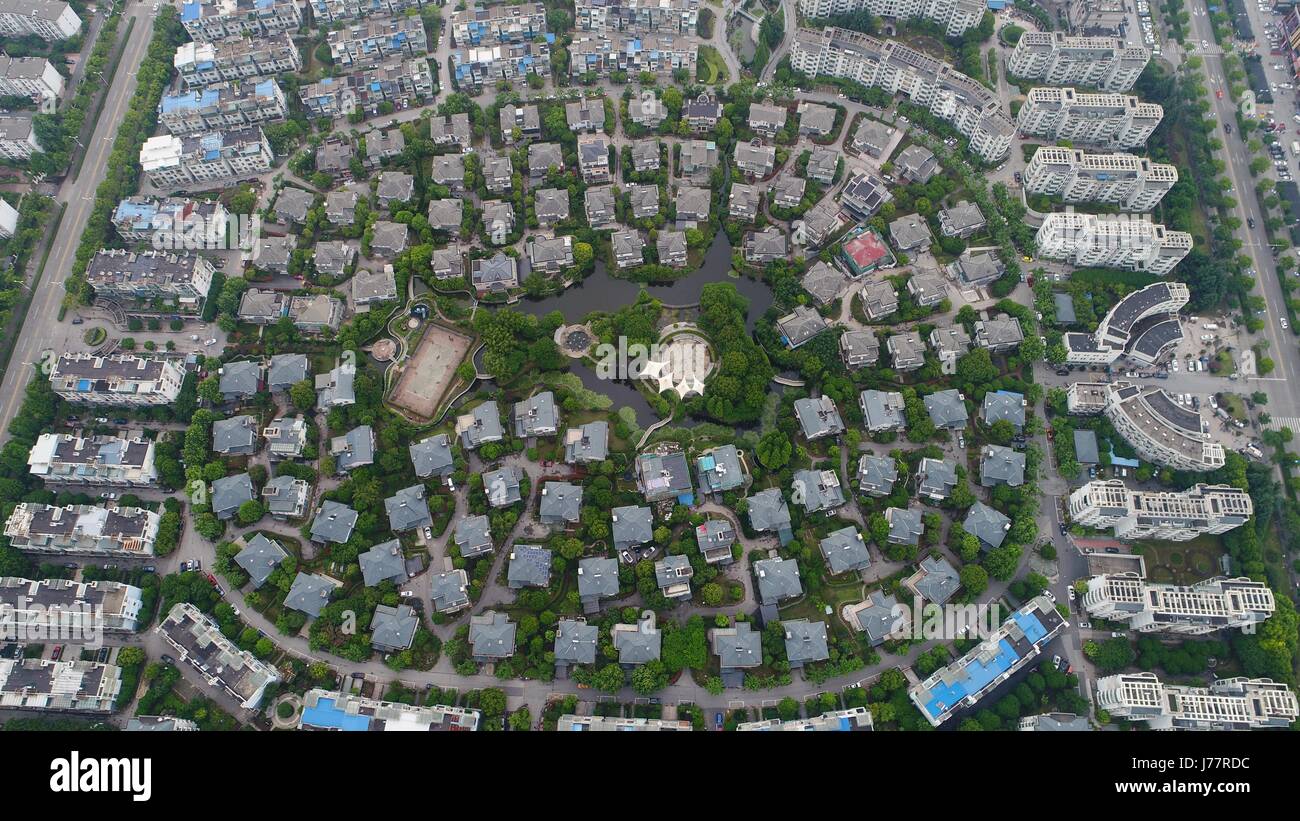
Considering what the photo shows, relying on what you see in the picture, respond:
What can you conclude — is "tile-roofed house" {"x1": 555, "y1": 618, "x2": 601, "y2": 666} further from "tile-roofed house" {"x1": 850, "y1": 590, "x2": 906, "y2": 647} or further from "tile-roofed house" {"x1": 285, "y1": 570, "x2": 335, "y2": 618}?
"tile-roofed house" {"x1": 850, "y1": 590, "x2": 906, "y2": 647}

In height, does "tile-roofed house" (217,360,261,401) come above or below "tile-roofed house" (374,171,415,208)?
below

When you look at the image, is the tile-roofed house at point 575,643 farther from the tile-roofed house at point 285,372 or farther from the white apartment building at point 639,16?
the white apartment building at point 639,16

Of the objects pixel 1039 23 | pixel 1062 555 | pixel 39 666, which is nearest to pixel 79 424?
pixel 39 666

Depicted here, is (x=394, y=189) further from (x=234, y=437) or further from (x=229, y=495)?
(x=229, y=495)

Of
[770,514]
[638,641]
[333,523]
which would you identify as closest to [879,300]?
[770,514]

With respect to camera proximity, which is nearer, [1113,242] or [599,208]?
[1113,242]

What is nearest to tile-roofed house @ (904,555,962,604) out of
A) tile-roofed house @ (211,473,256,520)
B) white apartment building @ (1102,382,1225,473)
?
white apartment building @ (1102,382,1225,473)
